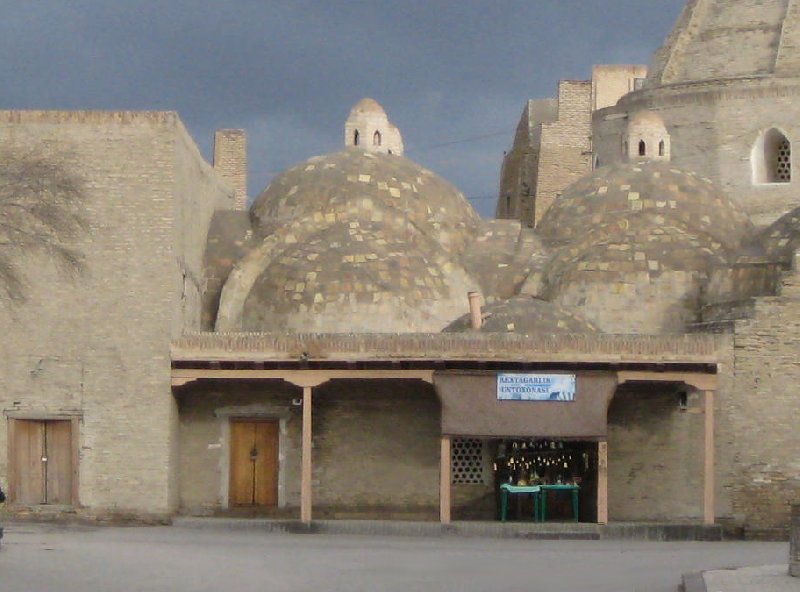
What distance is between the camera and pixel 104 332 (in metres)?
26.0

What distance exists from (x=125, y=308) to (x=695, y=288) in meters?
8.77

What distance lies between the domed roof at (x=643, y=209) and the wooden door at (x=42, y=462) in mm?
9276

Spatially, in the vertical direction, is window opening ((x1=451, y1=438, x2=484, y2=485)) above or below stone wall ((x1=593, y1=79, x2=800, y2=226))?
below

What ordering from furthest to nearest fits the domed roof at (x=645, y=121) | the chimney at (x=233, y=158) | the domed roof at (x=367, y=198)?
1. the chimney at (x=233, y=158)
2. the domed roof at (x=645, y=121)
3. the domed roof at (x=367, y=198)

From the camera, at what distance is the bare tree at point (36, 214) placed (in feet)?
74.0

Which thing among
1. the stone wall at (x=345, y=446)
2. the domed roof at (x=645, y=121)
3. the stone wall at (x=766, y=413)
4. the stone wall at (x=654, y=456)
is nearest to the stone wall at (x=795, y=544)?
the stone wall at (x=766, y=413)

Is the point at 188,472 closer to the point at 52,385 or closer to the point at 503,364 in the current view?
the point at 52,385

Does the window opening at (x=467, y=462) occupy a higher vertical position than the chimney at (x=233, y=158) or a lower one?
lower

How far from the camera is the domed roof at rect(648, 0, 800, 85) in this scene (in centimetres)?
3550

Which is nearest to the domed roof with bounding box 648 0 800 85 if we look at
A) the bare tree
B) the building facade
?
the building facade

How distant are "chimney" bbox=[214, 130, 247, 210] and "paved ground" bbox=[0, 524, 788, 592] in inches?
602

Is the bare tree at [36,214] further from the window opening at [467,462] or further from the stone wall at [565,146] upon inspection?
the stone wall at [565,146]

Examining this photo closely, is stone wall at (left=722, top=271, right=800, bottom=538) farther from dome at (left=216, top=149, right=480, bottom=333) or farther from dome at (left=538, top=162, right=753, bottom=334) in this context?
dome at (left=216, top=149, right=480, bottom=333)

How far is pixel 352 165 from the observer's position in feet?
102
